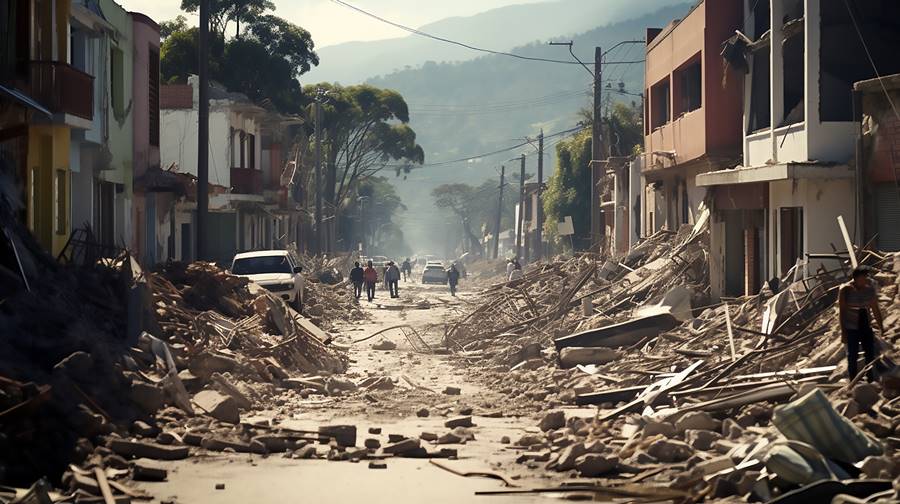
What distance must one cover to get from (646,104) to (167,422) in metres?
26.6

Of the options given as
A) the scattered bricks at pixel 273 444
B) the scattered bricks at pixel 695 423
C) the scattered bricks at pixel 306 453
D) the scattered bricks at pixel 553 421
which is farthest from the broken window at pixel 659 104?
the scattered bricks at pixel 306 453

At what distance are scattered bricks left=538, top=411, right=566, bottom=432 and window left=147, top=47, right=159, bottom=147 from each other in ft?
68.9

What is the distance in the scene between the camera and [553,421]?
16.4 m

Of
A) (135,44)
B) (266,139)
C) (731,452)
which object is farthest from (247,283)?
(266,139)

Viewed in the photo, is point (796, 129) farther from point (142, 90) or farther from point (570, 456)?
point (142, 90)

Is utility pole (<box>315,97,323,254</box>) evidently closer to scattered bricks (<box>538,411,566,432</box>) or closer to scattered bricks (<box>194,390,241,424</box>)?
scattered bricks (<box>194,390,241,424</box>)

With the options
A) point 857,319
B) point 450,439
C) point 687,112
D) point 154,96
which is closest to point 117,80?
point 154,96

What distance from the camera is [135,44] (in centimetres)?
3256

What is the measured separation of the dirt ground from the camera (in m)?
12.2

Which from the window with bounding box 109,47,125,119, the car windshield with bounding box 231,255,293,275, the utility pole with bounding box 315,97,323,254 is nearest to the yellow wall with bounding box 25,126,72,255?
the window with bounding box 109,47,125,119

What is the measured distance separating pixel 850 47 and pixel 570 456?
456 inches

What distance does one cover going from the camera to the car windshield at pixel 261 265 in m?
35.1

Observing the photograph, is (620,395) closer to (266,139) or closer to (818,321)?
(818,321)

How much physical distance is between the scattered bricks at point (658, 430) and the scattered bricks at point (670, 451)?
2.60ft
